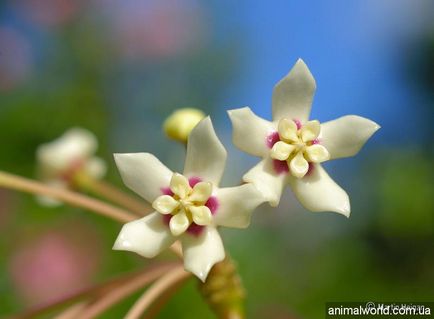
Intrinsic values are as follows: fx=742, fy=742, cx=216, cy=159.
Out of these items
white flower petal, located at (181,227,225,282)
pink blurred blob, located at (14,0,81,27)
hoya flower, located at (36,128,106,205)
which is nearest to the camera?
white flower petal, located at (181,227,225,282)

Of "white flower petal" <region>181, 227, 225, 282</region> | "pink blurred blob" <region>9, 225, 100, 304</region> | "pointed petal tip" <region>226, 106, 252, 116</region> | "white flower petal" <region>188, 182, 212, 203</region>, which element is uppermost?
"pink blurred blob" <region>9, 225, 100, 304</region>

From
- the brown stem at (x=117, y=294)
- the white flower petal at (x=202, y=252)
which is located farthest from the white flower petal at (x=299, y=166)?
the brown stem at (x=117, y=294)

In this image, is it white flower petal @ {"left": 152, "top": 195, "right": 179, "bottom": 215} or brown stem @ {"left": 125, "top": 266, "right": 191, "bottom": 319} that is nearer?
white flower petal @ {"left": 152, "top": 195, "right": 179, "bottom": 215}

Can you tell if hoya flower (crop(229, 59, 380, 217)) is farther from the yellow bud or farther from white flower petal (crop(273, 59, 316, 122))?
the yellow bud

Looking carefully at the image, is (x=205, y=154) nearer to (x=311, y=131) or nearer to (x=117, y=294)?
(x=311, y=131)

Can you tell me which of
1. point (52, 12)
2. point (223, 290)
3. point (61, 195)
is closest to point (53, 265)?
point (52, 12)

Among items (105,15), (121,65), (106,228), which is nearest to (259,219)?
(106,228)

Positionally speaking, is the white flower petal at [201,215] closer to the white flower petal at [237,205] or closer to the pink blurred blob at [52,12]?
the white flower petal at [237,205]

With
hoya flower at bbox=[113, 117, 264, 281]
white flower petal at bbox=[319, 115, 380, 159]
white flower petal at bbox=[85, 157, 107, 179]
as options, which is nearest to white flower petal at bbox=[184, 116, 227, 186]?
hoya flower at bbox=[113, 117, 264, 281]
